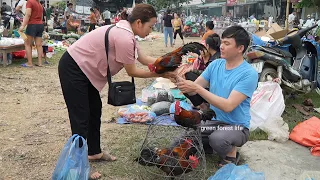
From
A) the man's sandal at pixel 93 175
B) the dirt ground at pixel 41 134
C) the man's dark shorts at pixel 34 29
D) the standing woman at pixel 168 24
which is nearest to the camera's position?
the man's sandal at pixel 93 175

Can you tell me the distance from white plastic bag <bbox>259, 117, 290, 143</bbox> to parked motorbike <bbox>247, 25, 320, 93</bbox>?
1.22 meters

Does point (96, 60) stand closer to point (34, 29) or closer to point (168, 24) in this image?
point (34, 29)

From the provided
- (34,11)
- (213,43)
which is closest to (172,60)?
(213,43)

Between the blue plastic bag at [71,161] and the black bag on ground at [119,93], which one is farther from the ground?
the black bag on ground at [119,93]

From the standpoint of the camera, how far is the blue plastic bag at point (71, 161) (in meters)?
2.68

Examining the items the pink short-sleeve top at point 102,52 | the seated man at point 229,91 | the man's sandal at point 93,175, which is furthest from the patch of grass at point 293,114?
the pink short-sleeve top at point 102,52

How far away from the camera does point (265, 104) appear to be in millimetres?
4754

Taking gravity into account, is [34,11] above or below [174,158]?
above

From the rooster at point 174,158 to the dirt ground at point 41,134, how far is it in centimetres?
37

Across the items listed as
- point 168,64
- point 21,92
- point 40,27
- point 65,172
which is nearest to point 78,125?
point 65,172

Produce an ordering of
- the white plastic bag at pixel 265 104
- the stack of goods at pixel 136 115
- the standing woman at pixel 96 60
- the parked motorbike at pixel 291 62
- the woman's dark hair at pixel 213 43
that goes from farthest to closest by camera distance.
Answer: the parked motorbike at pixel 291 62, the woman's dark hair at pixel 213 43, the stack of goods at pixel 136 115, the white plastic bag at pixel 265 104, the standing woman at pixel 96 60

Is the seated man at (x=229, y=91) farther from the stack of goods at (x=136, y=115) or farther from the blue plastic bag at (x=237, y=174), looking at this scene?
the stack of goods at (x=136, y=115)

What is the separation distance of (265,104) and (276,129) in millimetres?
532

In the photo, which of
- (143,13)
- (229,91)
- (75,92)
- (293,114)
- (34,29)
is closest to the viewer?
(143,13)
